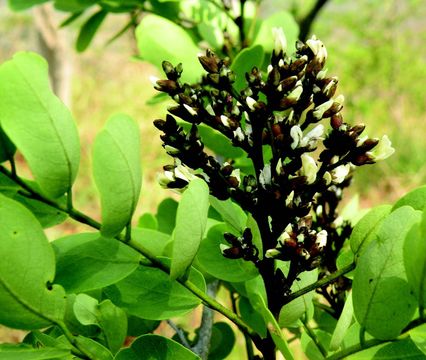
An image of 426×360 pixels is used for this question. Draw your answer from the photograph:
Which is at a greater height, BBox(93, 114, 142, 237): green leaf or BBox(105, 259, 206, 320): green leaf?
BBox(93, 114, 142, 237): green leaf

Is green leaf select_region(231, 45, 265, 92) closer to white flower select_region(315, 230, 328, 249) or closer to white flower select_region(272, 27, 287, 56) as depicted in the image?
white flower select_region(272, 27, 287, 56)

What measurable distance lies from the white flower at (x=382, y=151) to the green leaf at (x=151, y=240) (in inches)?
6.9

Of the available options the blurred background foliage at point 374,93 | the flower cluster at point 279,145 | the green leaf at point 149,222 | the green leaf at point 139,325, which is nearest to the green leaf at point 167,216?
the green leaf at point 149,222

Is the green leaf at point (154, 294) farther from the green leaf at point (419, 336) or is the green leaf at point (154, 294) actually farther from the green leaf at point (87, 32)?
the green leaf at point (87, 32)

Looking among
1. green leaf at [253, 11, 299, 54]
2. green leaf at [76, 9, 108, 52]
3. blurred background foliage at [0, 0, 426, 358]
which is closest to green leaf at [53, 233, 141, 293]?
green leaf at [253, 11, 299, 54]

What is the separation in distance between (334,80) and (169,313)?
215 mm

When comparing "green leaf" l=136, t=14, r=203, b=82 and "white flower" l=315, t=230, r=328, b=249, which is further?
"green leaf" l=136, t=14, r=203, b=82

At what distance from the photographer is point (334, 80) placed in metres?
0.47

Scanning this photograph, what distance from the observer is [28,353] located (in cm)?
41

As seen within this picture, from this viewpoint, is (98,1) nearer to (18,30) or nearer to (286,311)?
(286,311)

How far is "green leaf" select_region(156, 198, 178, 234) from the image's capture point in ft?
2.40

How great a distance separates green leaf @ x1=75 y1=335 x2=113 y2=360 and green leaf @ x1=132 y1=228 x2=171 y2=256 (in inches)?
3.2

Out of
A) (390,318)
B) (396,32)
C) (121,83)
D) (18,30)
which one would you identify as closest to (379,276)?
(390,318)

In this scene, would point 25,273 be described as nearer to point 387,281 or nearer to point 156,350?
point 156,350
